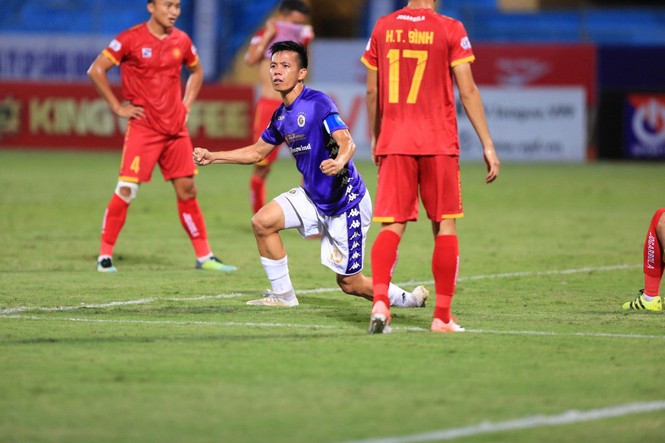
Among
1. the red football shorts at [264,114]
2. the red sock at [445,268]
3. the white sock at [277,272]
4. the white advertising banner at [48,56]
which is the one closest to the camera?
the red sock at [445,268]

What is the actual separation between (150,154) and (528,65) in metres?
17.7

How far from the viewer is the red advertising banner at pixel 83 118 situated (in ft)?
86.8

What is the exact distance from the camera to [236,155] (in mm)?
7957

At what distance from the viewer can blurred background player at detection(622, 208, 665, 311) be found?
8.05 meters

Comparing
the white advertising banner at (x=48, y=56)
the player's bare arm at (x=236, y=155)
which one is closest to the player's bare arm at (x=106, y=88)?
the player's bare arm at (x=236, y=155)

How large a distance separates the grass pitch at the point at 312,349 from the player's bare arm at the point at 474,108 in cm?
98

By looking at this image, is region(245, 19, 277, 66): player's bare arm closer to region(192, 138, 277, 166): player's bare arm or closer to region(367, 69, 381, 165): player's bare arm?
region(192, 138, 277, 166): player's bare arm

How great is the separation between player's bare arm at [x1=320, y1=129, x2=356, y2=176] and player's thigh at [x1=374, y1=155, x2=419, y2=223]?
26 cm

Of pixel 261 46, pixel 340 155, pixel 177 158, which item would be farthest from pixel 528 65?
pixel 340 155

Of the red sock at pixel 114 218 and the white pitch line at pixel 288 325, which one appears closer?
the white pitch line at pixel 288 325

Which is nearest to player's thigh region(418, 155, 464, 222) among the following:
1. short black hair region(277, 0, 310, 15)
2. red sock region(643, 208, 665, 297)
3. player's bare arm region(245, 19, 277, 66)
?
red sock region(643, 208, 665, 297)

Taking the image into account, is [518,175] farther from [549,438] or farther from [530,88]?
[549,438]

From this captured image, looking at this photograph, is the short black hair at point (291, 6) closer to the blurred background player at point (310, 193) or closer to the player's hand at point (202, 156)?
the blurred background player at point (310, 193)

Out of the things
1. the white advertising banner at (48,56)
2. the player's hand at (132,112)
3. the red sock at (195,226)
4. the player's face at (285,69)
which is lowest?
the white advertising banner at (48,56)
